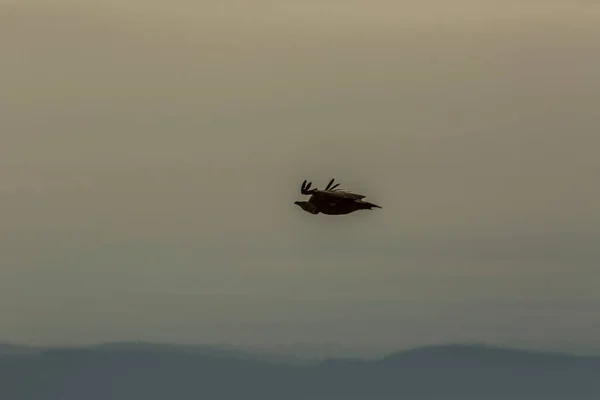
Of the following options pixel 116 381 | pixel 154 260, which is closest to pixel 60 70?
pixel 154 260

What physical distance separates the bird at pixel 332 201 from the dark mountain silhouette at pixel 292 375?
1.36 feet

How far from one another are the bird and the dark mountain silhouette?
0.42 m

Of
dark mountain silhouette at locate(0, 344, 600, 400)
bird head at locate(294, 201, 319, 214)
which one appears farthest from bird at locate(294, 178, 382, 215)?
dark mountain silhouette at locate(0, 344, 600, 400)

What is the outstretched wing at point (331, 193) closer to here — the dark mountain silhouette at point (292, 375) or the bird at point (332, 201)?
the bird at point (332, 201)

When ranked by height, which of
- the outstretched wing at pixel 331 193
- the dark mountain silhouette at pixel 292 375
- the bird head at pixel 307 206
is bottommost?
the dark mountain silhouette at pixel 292 375

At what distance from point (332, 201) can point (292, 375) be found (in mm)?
491

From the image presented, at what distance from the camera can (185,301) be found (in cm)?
239

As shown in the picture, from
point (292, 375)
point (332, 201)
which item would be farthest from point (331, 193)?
point (292, 375)

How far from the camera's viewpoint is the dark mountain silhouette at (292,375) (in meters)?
2.36

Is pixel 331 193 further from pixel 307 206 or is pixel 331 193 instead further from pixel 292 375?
pixel 292 375

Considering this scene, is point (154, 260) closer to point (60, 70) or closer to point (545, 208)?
point (60, 70)

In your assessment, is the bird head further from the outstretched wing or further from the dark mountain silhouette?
the dark mountain silhouette

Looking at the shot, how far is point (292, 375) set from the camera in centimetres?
238

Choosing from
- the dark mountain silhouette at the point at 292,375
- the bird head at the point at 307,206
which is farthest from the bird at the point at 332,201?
the dark mountain silhouette at the point at 292,375
